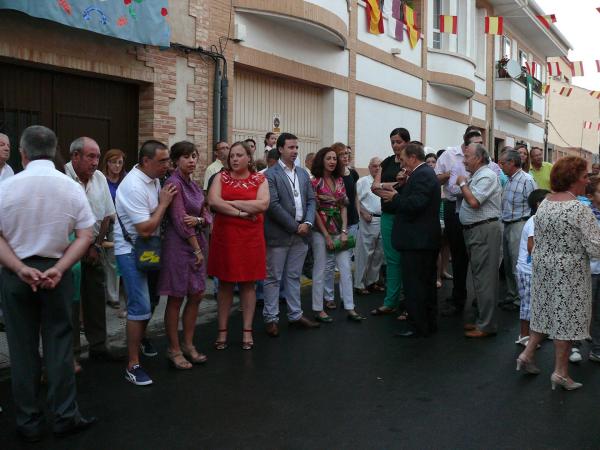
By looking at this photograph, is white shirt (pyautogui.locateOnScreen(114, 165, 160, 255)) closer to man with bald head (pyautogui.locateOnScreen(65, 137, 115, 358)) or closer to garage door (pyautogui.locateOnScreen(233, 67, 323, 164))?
man with bald head (pyautogui.locateOnScreen(65, 137, 115, 358))

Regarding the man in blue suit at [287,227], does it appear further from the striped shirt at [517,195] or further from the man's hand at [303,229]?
the striped shirt at [517,195]

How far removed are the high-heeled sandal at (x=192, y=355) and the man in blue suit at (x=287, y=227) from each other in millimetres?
1150

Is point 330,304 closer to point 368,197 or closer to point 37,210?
point 368,197

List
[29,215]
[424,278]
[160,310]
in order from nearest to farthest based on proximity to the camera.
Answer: [29,215], [424,278], [160,310]

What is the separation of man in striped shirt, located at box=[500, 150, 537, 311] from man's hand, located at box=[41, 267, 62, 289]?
231 inches

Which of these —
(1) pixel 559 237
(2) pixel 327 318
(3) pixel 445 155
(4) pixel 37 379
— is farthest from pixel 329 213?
(4) pixel 37 379

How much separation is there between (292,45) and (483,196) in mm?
7488

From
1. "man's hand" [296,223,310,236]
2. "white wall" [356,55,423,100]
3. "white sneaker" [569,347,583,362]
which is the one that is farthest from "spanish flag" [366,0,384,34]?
"white sneaker" [569,347,583,362]

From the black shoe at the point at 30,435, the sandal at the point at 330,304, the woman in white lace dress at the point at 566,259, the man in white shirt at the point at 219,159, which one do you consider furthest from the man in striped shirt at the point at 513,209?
the black shoe at the point at 30,435

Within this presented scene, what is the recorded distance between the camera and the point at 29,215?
395cm

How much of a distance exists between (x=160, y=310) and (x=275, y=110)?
643 cm

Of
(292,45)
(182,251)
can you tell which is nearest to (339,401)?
(182,251)

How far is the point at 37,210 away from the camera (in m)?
3.96

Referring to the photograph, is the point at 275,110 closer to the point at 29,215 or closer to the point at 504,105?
the point at 29,215
